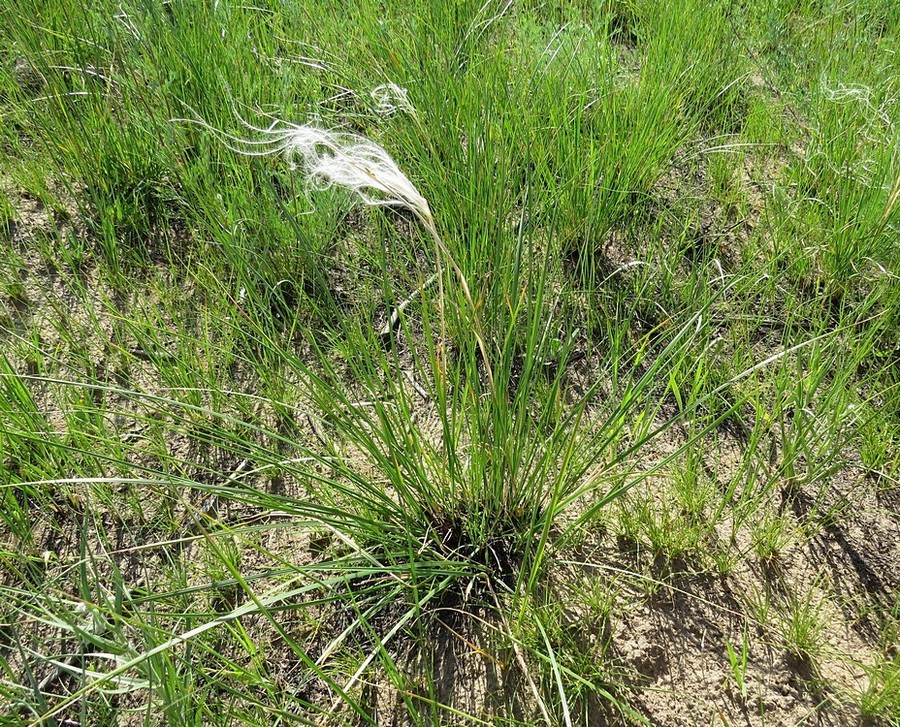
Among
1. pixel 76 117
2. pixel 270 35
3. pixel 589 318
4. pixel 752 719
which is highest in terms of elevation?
pixel 270 35

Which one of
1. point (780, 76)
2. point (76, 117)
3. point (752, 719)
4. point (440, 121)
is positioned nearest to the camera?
point (752, 719)

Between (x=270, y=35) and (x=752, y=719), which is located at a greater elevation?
(x=270, y=35)

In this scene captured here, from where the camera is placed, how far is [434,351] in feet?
3.96

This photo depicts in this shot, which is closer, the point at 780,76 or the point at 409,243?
the point at 409,243

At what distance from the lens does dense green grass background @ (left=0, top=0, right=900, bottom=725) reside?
115 cm

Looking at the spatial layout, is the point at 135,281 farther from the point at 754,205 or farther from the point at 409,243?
the point at 754,205

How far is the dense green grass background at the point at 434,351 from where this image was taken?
1147mm

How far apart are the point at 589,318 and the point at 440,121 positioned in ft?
2.05

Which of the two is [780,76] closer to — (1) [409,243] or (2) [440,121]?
(2) [440,121]

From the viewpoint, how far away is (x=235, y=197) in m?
1.70

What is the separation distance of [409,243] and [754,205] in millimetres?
978

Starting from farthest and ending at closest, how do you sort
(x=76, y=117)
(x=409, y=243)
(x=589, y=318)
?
(x=76, y=117) < (x=409, y=243) < (x=589, y=318)

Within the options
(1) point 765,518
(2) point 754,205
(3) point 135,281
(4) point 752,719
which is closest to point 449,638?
(4) point 752,719

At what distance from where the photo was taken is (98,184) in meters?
1.91
